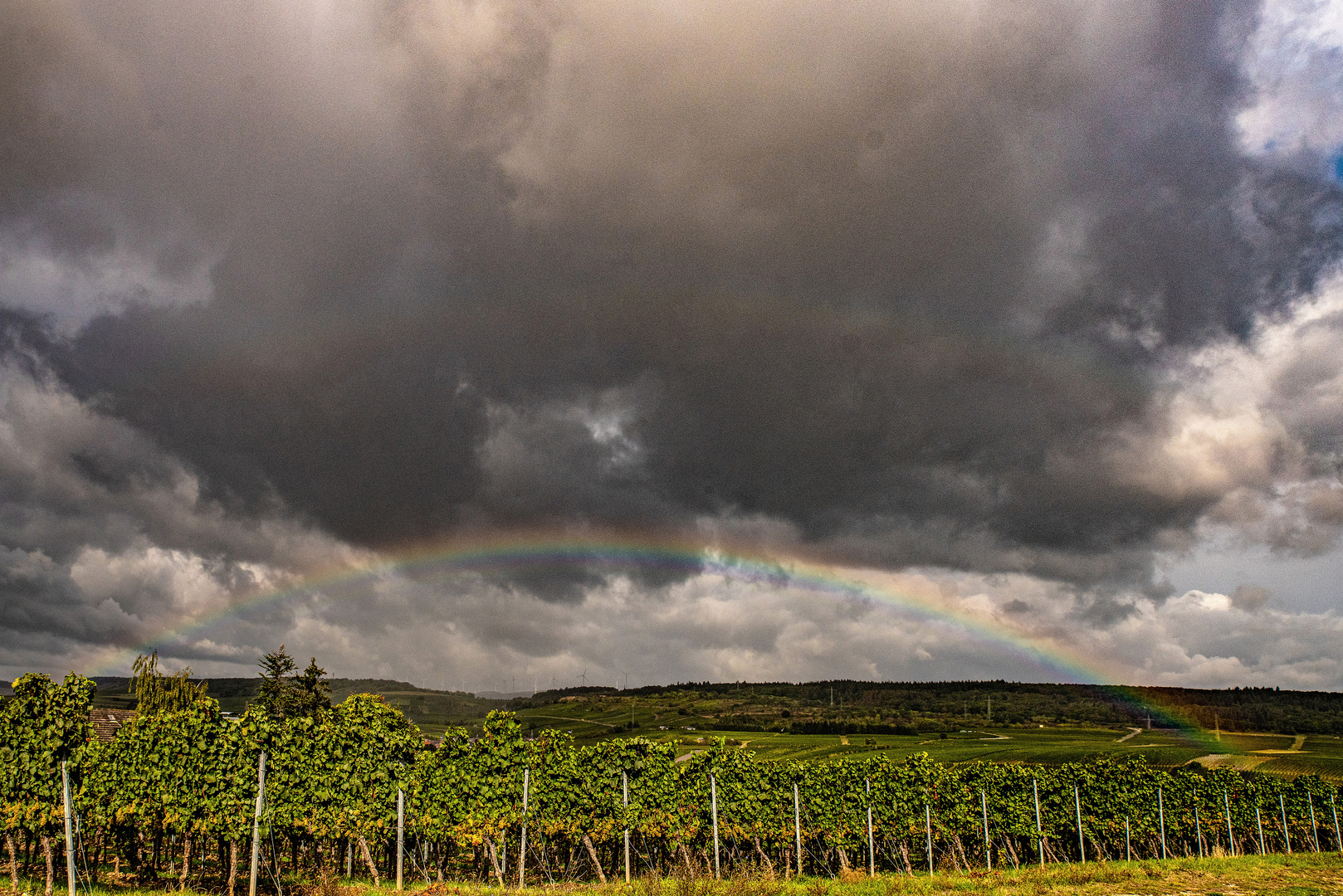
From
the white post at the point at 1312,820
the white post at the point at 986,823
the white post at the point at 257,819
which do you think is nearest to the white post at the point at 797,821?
the white post at the point at 986,823

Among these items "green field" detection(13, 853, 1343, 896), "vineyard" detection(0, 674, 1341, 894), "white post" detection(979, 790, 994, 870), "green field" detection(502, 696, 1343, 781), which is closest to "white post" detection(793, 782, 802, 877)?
"vineyard" detection(0, 674, 1341, 894)

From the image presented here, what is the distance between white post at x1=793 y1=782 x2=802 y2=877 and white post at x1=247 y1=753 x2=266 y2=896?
610 inches

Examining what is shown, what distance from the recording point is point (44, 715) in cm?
1772

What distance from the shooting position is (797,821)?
84.4 feet

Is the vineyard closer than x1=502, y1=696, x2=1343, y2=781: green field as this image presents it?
Yes

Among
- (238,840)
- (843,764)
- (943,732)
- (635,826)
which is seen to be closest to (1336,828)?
(843,764)

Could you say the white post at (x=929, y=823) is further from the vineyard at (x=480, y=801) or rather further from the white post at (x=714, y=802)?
the white post at (x=714, y=802)

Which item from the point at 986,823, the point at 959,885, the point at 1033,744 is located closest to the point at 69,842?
the point at 959,885

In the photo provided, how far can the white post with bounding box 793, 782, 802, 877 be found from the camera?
25.7 m

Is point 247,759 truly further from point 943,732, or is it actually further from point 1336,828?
point 943,732

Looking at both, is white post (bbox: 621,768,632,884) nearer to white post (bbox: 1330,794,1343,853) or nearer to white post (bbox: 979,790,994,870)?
white post (bbox: 979,790,994,870)

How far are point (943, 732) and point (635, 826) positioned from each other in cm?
15177

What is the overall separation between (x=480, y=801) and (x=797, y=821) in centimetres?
1063

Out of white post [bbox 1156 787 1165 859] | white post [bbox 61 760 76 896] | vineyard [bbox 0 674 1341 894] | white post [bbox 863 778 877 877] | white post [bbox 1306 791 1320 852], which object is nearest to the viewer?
white post [bbox 61 760 76 896]
